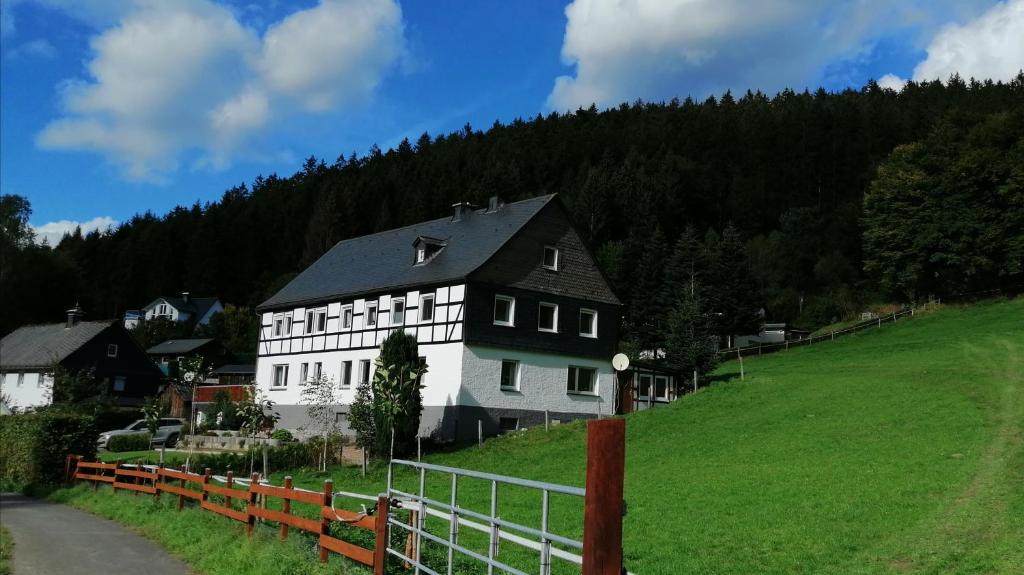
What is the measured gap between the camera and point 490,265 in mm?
37469

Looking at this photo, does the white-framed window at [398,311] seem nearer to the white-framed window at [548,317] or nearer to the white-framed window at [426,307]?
the white-framed window at [426,307]

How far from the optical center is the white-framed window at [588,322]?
134ft

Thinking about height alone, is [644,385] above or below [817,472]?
above

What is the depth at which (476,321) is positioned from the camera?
119 feet

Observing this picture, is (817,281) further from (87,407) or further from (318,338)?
(87,407)

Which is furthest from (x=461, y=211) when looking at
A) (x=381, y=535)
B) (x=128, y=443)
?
(x=381, y=535)

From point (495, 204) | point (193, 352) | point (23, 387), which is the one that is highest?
point (495, 204)

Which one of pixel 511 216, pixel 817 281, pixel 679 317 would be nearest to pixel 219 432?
pixel 511 216

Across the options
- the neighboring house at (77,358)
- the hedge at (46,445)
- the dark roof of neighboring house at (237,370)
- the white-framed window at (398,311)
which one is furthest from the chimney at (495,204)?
the neighboring house at (77,358)

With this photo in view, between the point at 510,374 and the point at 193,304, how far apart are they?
79178 mm

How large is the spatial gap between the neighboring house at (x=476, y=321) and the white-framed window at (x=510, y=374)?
4 centimetres

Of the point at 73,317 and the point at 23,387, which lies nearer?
the point at 23,387

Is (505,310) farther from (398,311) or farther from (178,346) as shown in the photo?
(178,346)

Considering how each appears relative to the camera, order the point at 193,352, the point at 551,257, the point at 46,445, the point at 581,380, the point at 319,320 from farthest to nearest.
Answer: the point at 193,352, the point at 319,320, the point at 551,257, the point at 581,380, the point at 46,445
